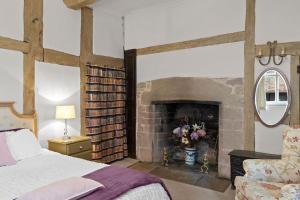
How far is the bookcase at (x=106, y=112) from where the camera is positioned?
4.05 m

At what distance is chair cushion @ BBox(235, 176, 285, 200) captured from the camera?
1.89 m

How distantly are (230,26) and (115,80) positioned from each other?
224 centimetres

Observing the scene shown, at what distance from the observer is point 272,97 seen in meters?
3.23

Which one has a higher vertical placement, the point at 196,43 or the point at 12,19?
the point at 12,19

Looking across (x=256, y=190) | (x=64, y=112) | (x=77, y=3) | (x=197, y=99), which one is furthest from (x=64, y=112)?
(x=256, y=190)

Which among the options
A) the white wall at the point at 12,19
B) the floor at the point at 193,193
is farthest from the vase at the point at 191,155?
the white wall at the point at 12,19

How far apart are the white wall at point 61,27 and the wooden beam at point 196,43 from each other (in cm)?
126

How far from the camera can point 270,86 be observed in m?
3.23

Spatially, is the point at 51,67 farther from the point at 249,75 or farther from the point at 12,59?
the point at 249,75

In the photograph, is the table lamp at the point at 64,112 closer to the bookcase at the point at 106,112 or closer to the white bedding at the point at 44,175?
the bookcase at the point at 106,112

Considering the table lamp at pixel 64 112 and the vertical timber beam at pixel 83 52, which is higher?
the vertical timber beam at pixel 83 52

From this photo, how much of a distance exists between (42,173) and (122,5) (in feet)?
10.8

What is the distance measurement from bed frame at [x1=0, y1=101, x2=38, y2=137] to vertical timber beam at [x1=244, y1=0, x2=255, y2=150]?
9.98 feet

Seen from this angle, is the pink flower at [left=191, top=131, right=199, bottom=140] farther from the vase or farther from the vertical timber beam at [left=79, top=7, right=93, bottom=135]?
the vertical timber beam at [left=79, top=7, right=93, bottom=135]
